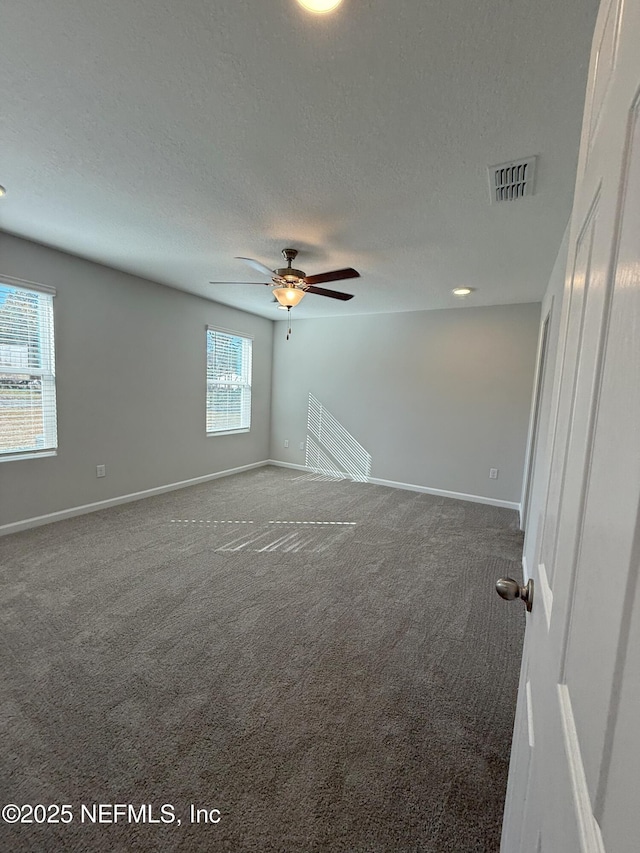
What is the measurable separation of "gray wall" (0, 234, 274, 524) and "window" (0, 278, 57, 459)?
9 centimetres

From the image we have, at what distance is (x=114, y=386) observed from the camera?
3820 mm

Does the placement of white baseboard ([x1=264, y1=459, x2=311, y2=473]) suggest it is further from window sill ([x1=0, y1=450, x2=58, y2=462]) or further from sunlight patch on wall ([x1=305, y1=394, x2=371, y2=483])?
window sill ([x1=0, y1=450, x2=58, y2=462])

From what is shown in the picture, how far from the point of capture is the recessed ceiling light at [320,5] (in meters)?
1.07

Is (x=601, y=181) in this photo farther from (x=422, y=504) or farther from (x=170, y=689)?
(x=422, y=504)

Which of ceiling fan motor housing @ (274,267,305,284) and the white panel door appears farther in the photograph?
ceiling fan motor housing @ (274,267,305,284)

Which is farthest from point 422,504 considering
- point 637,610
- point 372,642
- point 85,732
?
point 637,610

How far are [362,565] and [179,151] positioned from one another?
285 cm

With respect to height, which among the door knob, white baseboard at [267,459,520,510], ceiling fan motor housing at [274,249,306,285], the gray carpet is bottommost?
the gray carpet

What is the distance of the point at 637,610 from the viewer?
30 centimetres

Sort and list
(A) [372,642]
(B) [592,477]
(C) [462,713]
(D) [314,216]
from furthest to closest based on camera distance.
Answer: (D) [314,216] < (A) [372,642] < (C) [462,713] < (B) [592,477]

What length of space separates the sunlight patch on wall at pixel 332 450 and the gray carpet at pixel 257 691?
2.40m

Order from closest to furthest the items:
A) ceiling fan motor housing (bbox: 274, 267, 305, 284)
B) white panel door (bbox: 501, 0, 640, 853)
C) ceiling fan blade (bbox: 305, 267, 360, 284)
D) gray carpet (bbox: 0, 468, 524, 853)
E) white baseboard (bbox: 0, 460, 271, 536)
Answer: white panel door (bbox: 501, 0, 640, 853)
gray carpet (bbox: 0, 468, 524, 853)
ceiling fan blade (bbox: 305, 267, 360, 284)
ceiling fan motor housing (bbox: 274, 267, 305, 284)
white baseboard (bbox: 0, 460, 271, 536)

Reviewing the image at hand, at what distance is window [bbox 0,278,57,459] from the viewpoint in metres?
3.05

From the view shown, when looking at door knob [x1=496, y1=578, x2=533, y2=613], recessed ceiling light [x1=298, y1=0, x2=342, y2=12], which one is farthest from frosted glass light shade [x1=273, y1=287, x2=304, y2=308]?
door knob [x1=496, y1=578, x2=533, y2=613]
